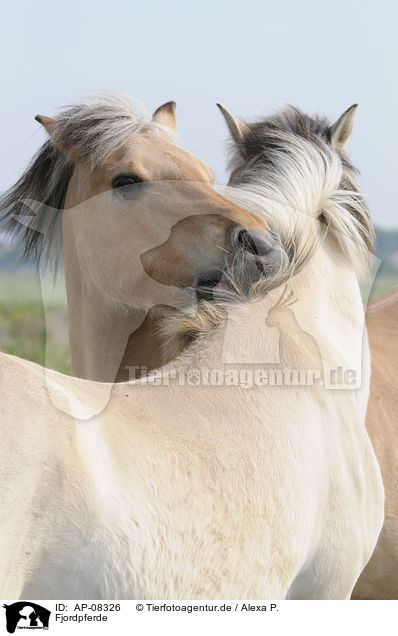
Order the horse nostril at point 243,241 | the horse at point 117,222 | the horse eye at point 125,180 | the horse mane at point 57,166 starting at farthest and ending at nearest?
the horse mane at point 57,166
the horse eye at point 125,180
the horse at point 117,222
the horse nostril at point 243,241

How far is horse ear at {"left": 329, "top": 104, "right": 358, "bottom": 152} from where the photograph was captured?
11.0ft

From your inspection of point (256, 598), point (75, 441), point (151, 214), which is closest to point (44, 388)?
point (75, 441)

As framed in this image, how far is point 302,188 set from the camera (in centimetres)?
271

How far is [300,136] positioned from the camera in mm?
3139

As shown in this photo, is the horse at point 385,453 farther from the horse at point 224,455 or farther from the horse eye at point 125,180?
the horse eye at point 125,180

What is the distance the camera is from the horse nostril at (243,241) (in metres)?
2.47

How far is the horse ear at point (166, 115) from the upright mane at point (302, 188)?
20.0 inches

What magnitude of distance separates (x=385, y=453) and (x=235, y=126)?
1747 millimetres

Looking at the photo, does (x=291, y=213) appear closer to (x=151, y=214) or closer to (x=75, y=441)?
(x=151, y=214)

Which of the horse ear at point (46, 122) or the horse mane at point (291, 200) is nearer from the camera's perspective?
the horse mane at point (291, 200)
